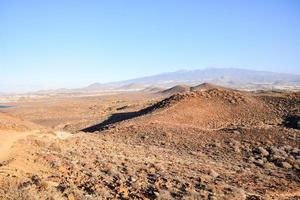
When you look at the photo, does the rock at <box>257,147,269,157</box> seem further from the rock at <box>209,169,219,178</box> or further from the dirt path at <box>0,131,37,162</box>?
the dirt path at <box>0,131,37,162</box>

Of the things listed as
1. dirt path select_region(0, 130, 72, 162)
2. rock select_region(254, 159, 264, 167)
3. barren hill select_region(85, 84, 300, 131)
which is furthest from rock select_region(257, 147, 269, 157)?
dirt path select_region(0, 130, 72, 162)

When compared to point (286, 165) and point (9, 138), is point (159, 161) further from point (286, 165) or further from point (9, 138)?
point (9, 138)

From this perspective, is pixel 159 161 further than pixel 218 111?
No

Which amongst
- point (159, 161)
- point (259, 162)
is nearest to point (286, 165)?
point (259, 162)

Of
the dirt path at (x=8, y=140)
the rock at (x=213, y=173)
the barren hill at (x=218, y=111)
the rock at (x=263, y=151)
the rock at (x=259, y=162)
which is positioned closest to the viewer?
the rock at (x=213, y=173)

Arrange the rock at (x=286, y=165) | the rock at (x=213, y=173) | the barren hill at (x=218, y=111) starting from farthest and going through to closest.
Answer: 1. the barren hill at (x=218, y=111)
2. the rock at (x=286, y=165)
3. the rock at (x=213, y=173)

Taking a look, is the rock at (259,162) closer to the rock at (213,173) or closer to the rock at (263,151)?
the rock at (263,151)

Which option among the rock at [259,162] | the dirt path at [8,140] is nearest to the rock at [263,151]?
the rock at [259,162]

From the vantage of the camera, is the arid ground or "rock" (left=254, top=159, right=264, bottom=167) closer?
the arid ground

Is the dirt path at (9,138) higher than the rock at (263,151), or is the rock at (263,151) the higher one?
the dirt path at (9,138)

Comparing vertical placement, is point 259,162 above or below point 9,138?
below

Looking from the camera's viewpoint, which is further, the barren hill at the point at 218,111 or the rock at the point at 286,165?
the barren hill at the point at 218,111

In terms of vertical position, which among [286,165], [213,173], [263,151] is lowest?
[286,165]

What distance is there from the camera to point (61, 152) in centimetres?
1265
